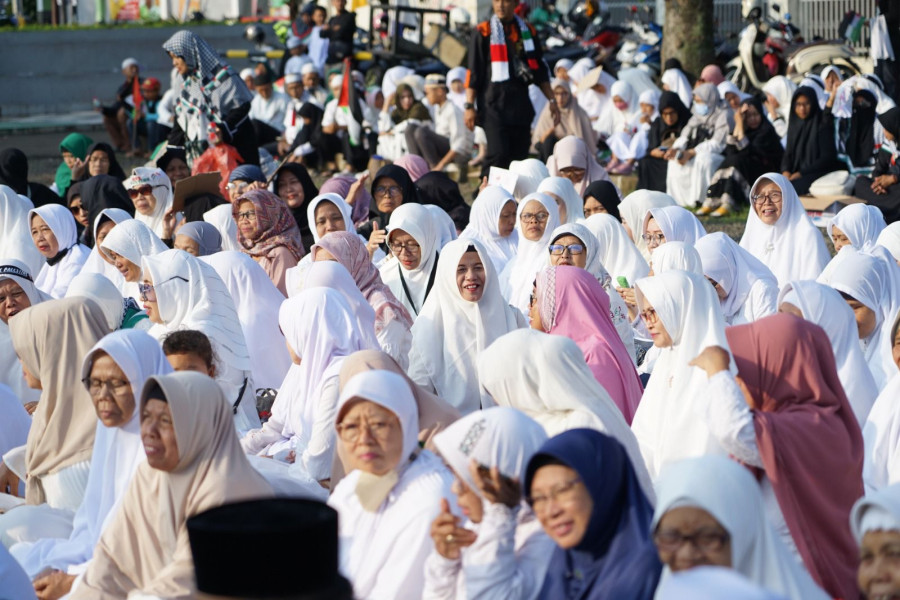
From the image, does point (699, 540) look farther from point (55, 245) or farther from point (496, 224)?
point (55, 245)

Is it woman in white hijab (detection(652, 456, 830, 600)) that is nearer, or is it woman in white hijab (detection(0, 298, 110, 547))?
woman in white hijab (detection(652, 456, 830, 600))

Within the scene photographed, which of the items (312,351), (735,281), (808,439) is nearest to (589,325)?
(312,351)

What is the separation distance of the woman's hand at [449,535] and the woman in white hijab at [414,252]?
11.4 ft

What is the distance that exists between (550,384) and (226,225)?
15.0 ft

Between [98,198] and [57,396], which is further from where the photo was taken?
[98,198]

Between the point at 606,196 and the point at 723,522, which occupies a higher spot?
the point at 723,522

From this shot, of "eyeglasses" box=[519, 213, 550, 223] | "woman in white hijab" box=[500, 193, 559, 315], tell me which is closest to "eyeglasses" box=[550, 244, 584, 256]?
"woman in white hijab" box=[500, 193, 559, 315]

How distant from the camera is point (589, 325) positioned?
5.40 metres

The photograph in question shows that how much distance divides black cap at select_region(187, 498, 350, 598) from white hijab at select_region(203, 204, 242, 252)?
228 inches

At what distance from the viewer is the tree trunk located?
569 inches

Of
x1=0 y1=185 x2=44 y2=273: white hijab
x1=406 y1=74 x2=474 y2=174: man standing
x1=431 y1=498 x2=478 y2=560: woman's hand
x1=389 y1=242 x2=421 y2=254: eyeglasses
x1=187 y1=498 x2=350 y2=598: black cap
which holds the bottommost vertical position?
x1=406 y1=74 x2=474 y2=174: man standing

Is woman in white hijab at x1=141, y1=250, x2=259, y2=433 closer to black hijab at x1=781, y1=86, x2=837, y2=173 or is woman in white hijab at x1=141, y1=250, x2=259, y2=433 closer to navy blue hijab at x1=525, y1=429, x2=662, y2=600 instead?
navy blue hijab at x1=525, y1=429, x2=662, y2=600

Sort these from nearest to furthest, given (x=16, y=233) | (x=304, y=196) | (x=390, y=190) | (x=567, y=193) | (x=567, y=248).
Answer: (x=567, y=248)
(x=567, y=193)
(x=390, y=190)
(x=16, y=233)
(x=304, y=196)

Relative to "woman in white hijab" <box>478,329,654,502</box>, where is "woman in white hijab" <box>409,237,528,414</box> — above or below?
below
